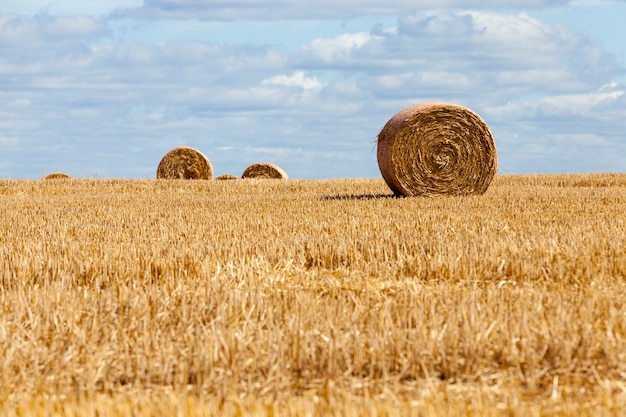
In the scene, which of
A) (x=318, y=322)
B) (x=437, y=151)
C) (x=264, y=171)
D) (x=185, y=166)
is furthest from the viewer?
(x=264, y=171)

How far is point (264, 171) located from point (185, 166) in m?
2.72

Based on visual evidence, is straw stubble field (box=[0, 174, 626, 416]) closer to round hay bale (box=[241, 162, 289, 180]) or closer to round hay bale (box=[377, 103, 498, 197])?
round hay bale (box=[377, 103, 498, 197])

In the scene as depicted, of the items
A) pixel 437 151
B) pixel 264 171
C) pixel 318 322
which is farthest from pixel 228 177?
pixel 318 322

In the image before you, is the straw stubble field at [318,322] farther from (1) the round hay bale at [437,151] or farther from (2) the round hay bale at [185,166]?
(2) the round hay bale at [185,166]

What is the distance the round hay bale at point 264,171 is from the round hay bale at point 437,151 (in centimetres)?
1112

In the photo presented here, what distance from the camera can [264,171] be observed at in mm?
27188

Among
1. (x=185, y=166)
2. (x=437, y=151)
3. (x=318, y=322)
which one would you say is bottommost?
(x=318, y=322)

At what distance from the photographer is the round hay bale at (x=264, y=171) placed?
1057 inches

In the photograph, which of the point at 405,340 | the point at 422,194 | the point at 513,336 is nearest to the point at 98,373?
the point at 405,340

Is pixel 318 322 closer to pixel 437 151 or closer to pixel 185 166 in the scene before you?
pixel 437 151

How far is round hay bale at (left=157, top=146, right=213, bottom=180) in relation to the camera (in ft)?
84.6

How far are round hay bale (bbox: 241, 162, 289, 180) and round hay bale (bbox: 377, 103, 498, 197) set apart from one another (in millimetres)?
11122

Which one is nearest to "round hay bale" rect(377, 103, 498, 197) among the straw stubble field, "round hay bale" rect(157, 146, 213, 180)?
the straw stubble field

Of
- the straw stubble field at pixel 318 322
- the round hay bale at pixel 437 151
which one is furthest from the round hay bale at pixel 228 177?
the straw stubble field at pixel 318 322
